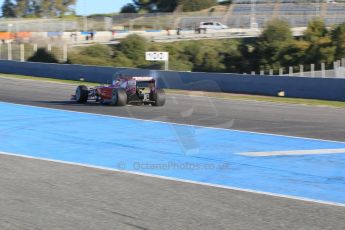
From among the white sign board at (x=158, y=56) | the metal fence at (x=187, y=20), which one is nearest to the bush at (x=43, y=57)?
the white sign board at (x=158, y=56)

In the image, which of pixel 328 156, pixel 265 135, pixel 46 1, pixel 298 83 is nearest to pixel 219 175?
pixel 328 156

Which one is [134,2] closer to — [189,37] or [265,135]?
[189,37]

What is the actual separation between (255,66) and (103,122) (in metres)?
54.5

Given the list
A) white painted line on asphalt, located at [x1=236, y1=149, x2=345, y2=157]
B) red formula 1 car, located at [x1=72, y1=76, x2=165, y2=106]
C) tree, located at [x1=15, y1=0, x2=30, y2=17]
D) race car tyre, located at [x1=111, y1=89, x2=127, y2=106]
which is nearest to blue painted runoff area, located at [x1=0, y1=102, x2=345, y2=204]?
white painted line on asphalt, located at [x1=236, y1=149, x2=345, y2=157]

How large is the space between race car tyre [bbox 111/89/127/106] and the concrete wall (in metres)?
5.24

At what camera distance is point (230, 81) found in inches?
1111

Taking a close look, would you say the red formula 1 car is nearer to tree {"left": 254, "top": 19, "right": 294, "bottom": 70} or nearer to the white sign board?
the white sign board

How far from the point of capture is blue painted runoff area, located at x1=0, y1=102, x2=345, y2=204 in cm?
789

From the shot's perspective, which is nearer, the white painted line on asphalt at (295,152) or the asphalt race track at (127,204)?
the asphalt race track at (127,204)

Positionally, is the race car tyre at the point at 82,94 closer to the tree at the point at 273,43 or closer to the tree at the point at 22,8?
the tree at the point at 273,43

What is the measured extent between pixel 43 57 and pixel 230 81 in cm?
3004

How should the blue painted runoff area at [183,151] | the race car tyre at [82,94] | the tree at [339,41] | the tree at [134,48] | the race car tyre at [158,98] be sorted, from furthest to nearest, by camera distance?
the tree at [134,48] → the tree at [339,41] → the race car tyre at [82,94] → the race car tyre at [158,98] → the blue painted runoff area at [183,151]

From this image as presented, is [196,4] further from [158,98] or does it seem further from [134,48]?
[158,98]

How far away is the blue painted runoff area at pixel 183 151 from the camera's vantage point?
7.89 m
